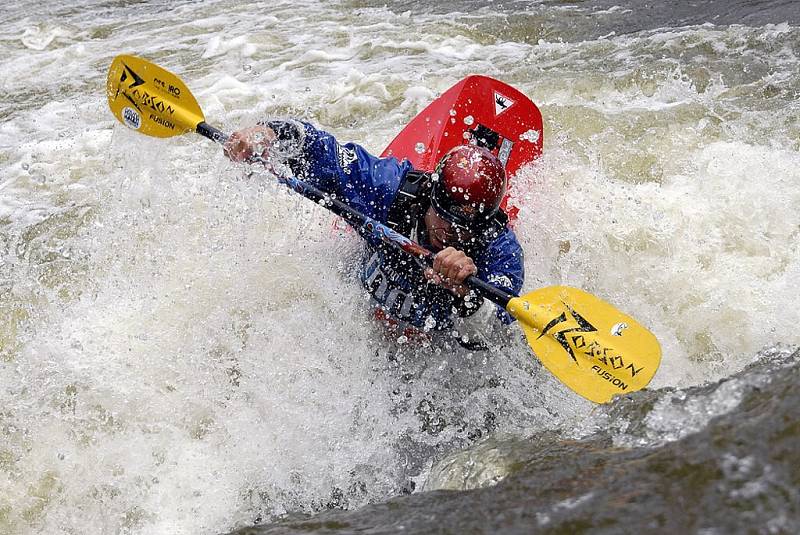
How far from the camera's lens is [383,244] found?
10.9 ft

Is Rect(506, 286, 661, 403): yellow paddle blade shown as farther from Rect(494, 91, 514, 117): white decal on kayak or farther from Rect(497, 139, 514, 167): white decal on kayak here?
Rect(494, 91, 514, 117): white decal on kayak

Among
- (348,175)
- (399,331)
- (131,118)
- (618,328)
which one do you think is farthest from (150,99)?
(618,328)

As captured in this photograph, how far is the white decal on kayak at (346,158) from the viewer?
11.1ft

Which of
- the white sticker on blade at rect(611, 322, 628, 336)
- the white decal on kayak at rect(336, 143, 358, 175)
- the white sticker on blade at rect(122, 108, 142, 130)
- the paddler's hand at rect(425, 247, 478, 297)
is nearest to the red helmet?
the paddler's hand at rect(425, 247, 478, 297)

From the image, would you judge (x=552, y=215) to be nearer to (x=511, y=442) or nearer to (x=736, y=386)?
(x=511, y=442)

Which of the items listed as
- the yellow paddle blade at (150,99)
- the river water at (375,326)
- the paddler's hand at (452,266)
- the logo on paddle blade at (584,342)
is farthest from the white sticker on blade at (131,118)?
the logo on paddle blade at (584,342)

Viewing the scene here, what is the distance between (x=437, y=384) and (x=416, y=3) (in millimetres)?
6066

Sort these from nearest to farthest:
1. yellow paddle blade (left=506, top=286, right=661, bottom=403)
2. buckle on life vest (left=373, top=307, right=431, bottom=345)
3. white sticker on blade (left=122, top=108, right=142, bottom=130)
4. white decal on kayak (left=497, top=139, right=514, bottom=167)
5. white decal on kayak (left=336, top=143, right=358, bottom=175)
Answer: yellow paddle blade (left=506, top=286, right=661, bottom=403)
white decal on kayak (left=336, top=143, right=358, bottom=175)
buckle on life vest (left=373, top=307, right=431, bottom=345)
white sticker on blade (left=122, top=108, right=142, bottom=130)
white decal on kayak (left=497, top=139, right=514, bottom=167)

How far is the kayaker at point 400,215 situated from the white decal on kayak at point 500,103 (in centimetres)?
126

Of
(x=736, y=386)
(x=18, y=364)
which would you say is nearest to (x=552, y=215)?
(x=736, y=386)

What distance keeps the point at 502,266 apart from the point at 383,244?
54cm

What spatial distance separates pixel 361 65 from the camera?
6961 mm

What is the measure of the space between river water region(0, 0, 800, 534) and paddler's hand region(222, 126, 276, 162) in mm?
526

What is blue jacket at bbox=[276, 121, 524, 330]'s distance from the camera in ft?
10.8
